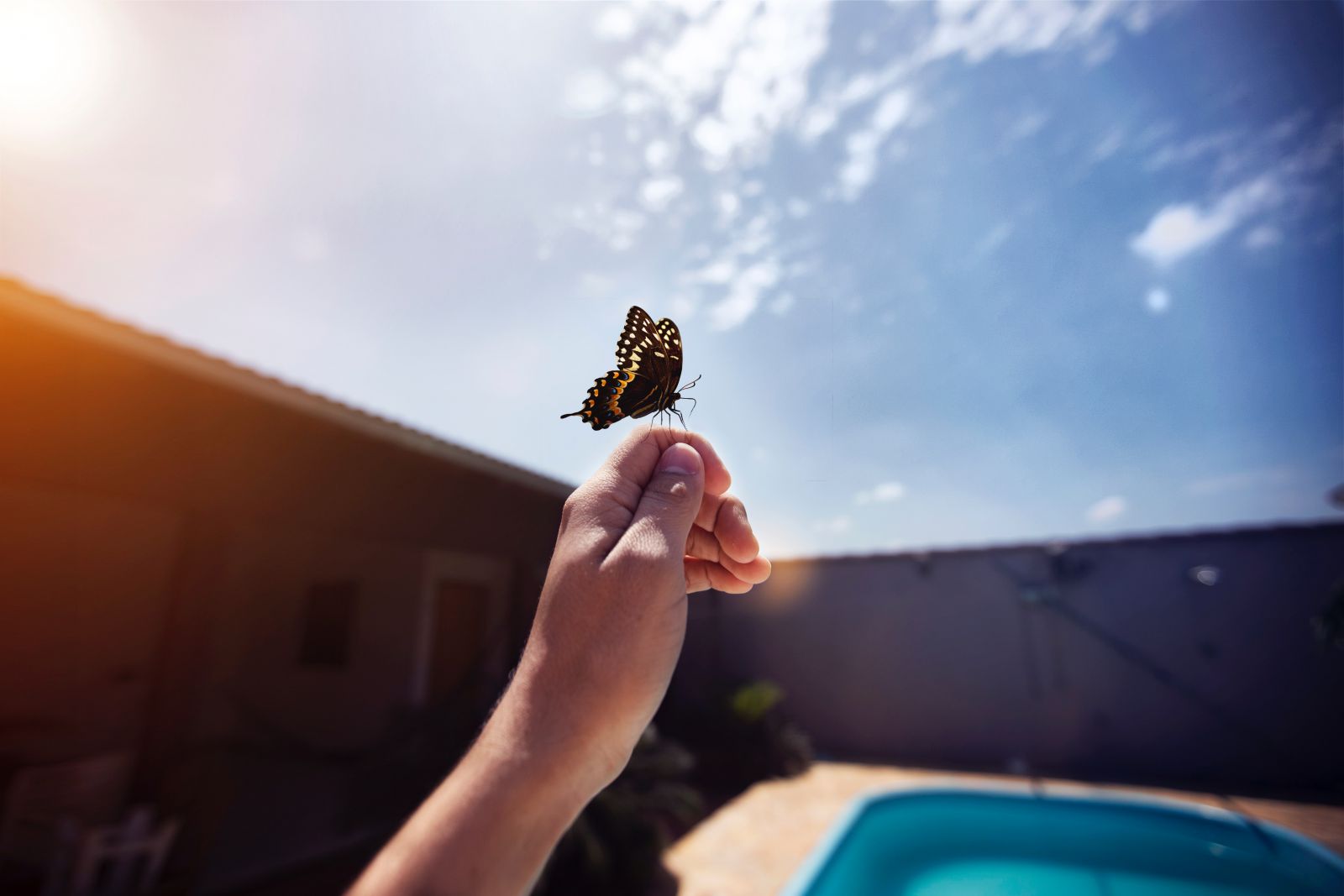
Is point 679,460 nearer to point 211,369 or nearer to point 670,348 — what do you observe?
point 670,348

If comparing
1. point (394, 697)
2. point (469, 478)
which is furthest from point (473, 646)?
point (469, 478)

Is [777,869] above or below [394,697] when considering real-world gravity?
below

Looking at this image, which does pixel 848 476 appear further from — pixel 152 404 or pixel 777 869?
pixel 777 869

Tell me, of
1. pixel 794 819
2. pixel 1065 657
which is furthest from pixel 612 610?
pixel 1065 657

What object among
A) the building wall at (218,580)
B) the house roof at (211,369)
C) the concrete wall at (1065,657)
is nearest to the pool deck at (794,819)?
the concrete wall at (1065,657)

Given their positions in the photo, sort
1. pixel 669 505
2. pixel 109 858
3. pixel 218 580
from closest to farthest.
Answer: pixel 669 505, pixel 109 858, pixel 218 580

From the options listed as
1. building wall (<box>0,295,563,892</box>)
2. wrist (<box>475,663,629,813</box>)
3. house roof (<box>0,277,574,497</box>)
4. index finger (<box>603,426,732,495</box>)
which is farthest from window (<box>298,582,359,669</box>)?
wrist (<box>475,663,629,813</box>)

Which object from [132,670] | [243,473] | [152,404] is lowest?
[132,670]
